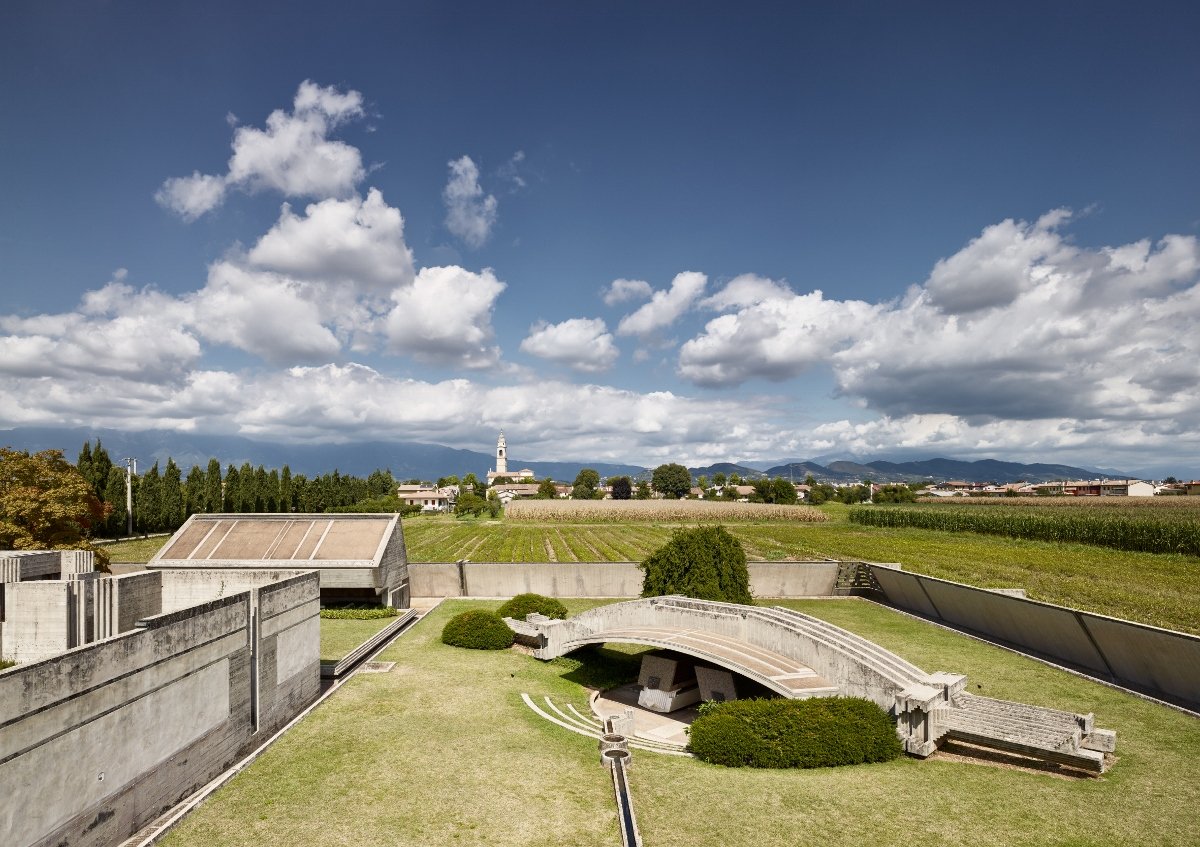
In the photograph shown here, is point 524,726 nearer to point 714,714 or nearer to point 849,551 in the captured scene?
point 714,714

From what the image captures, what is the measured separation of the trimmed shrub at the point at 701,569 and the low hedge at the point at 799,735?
9.06 metres

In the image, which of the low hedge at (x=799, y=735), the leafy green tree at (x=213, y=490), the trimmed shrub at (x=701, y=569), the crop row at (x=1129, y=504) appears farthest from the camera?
the leafy green tree at (x=213, y=490)

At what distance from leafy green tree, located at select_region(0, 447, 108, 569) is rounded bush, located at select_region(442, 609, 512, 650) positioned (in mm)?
17123

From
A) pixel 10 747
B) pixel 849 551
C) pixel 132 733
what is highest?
pixel 10 747

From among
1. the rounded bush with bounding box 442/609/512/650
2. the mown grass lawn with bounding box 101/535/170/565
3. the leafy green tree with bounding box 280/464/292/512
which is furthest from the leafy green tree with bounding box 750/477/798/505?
the rounded bush with bounding box 442/609/512/650

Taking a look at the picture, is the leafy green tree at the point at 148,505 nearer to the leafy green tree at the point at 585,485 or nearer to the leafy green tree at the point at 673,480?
the leafy green tree at the point at 585,485

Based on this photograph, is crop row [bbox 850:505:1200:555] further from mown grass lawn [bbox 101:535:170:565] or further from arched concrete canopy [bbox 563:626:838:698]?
mown grass lawn [bbox 101:535:170:565]

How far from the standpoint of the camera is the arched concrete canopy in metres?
15.2

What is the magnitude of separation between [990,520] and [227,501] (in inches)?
3638

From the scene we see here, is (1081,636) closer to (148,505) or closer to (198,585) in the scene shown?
(198,585)

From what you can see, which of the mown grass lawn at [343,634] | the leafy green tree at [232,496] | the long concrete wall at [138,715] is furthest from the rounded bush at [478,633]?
the leafy green tree at [232,496]

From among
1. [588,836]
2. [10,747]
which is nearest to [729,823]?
[588,836]

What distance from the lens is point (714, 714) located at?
47.1 feet

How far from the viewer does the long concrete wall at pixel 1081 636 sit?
16828 millimetres
